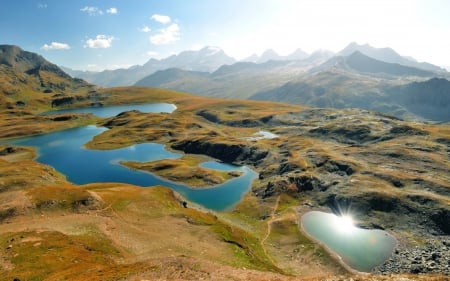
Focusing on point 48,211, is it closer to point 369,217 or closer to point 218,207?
point 218,207

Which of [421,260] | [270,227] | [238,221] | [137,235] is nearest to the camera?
[137,235]

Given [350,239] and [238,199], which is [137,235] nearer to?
[350,239]

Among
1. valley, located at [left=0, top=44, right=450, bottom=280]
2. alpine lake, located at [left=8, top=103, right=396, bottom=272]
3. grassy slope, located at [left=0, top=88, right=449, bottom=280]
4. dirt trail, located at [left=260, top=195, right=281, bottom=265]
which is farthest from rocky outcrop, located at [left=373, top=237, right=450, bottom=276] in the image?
dirt trail, located at [left=260, top=195, right=281, bottom=265]

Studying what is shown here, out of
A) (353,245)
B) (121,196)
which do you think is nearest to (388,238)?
(353,245)

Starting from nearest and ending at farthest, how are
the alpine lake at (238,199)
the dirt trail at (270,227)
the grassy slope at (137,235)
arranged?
1. the grassy slope at (137,235)
2. the dirt trail at (270,227)
3. the alpine lake at (238,199)

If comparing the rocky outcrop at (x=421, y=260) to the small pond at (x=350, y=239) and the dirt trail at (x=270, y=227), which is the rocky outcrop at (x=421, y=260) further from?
the dirt trail at (x=270, y=227)

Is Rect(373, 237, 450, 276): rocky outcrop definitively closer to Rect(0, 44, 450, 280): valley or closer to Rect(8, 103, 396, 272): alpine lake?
Rect(0, 44, 450, 280): valley

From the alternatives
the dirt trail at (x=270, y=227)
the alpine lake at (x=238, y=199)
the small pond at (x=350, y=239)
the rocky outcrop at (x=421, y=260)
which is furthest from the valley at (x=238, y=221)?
the alpine lake at (x=238, y=199)

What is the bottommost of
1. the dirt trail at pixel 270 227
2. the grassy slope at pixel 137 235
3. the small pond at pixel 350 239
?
the small pond at pixel 350 239

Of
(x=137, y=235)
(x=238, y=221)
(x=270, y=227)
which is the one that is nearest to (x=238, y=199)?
(x=238, y=221)
